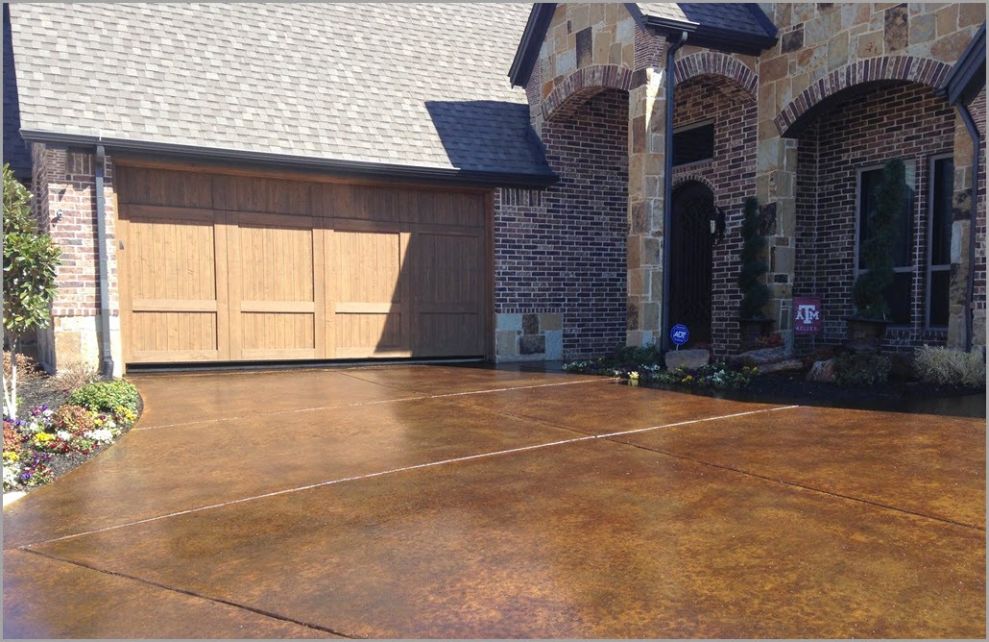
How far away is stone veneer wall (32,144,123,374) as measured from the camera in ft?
27.7

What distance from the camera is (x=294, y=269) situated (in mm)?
9906

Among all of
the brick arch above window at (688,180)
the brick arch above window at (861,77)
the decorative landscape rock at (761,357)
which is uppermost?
the brick arch above window at (861,77)

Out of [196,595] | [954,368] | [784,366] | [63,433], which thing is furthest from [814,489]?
[784,366]

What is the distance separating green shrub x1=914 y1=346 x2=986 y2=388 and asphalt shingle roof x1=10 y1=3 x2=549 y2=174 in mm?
5990

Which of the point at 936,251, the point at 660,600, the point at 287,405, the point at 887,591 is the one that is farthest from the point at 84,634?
the point at 936,251

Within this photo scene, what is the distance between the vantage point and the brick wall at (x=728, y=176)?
9.68m

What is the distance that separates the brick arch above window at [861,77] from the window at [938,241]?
4.20 ft

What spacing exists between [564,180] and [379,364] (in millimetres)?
4102

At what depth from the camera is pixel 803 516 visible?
315cm

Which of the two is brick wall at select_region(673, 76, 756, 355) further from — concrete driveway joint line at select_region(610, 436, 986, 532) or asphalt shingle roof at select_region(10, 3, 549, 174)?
concrete driveway joint line at select_region(610, 436, 986, 532)

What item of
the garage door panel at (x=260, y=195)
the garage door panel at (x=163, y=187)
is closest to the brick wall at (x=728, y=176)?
the garage door panel at (x=260, y=195)

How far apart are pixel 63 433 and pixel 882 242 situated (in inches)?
306

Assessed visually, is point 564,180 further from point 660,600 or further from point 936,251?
point 660,600

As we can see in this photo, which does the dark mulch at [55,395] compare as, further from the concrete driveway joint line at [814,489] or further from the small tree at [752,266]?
the small tree at [752,266]
